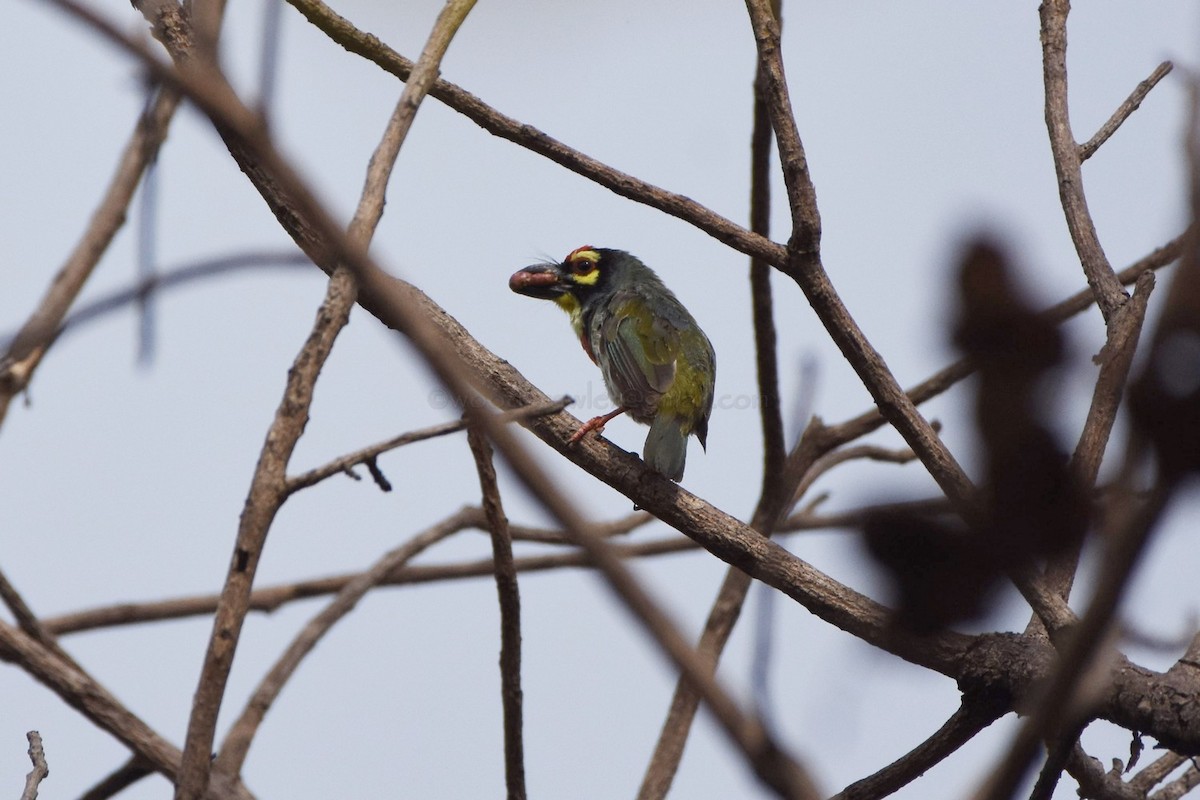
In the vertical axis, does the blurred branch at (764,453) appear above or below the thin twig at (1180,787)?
above

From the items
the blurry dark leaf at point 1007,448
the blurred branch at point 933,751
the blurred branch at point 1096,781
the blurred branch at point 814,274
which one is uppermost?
the blurred branch at point 814,274

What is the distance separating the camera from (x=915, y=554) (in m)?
1.02

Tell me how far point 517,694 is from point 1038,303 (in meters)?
3.06

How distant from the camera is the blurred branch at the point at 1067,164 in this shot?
12.3 ft

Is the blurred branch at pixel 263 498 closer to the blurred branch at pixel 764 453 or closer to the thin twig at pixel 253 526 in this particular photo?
the thin twig at pixel 253 526

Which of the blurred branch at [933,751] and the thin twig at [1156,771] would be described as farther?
the thin twig at [1156,771]

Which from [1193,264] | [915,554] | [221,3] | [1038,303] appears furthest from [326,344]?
[221,3]

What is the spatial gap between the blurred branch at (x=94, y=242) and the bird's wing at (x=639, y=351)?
2153 mm

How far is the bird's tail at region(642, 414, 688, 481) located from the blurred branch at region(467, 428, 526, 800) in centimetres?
62

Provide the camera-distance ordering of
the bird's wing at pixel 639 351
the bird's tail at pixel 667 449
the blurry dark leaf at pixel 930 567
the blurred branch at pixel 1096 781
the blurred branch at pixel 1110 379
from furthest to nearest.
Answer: the bird's wing at pixel 639 351 → the bird's tail at pixel 667 449 → the blurred branch at pixel 1096 781 → the blurred branch at pixel 1110 379 → the blurry dark leaf at pixel 930 567

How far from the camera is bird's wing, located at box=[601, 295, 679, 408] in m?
4.95

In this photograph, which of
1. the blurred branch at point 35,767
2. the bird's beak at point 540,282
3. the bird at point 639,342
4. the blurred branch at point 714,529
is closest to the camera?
the blurred branch at point 35,767

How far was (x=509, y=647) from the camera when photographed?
372cm

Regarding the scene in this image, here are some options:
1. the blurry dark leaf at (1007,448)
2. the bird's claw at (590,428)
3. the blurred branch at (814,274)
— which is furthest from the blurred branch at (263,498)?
the bird's claw at (590,428)
